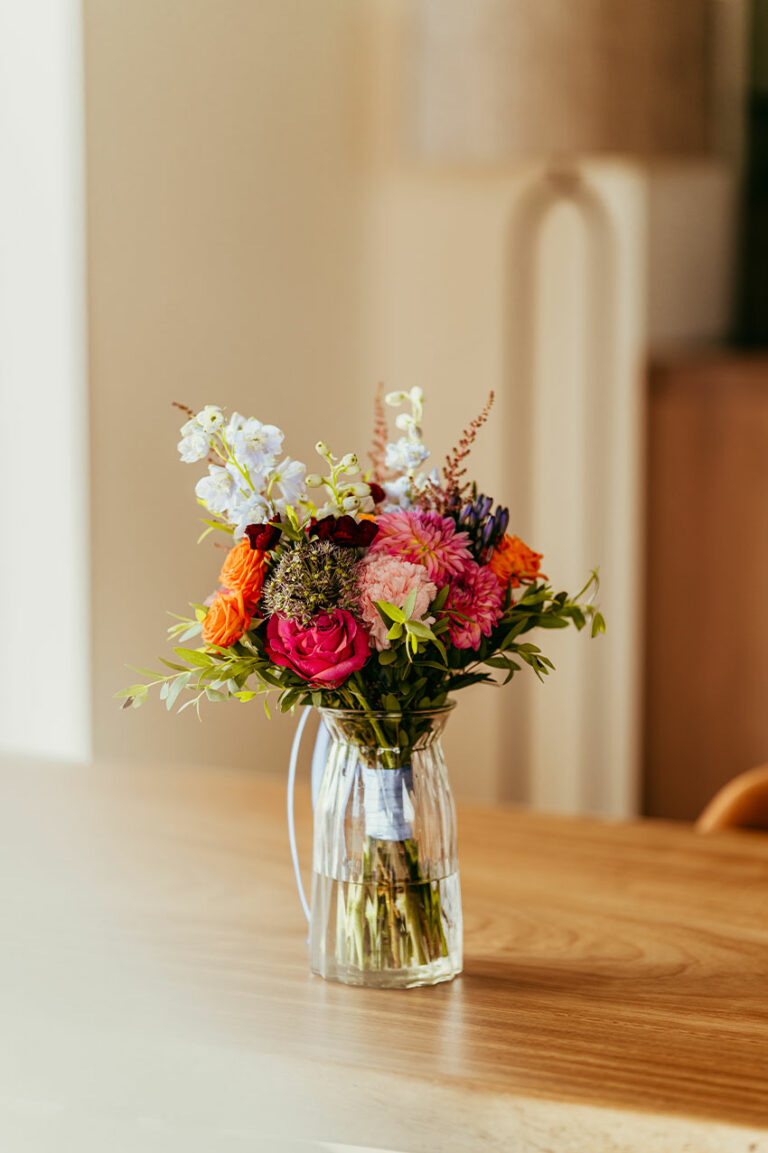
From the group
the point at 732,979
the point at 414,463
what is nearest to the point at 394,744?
the point at 414,463

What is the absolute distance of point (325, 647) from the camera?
0.91 m

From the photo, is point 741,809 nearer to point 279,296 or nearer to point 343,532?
point 343,532

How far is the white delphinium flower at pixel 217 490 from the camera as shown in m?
0.95

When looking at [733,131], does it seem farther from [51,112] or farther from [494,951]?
[494,951]

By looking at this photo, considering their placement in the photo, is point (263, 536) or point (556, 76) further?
point (556, 76)

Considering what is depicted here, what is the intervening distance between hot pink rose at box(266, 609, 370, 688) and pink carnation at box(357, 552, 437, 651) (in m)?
0.01

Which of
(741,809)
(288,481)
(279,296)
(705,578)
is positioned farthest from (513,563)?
(705,578)

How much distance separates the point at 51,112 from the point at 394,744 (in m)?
1.41

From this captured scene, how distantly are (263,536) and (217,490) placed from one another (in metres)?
0.05

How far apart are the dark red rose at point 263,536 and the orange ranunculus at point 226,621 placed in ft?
0.12

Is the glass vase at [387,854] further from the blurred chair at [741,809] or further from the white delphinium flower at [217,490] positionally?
the blurred chair at [741,809]

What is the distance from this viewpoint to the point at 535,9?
245 centimetres

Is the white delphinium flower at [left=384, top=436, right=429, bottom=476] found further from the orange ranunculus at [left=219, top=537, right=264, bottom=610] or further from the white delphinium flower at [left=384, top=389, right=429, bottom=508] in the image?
the orange ranunculus at [left=219, top=537, right=264, bottom=610]

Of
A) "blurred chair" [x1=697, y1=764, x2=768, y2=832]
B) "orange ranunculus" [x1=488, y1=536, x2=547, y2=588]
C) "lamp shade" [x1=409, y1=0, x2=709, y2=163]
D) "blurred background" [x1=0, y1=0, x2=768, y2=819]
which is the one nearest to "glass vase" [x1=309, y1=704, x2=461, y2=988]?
"orange ranunculus" [x1=488, y1=536, x2=547, y2=588]
